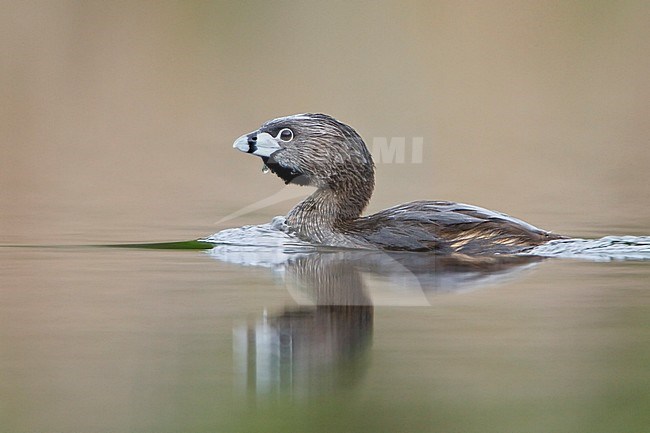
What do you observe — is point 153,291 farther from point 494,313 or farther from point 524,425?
point 524,425

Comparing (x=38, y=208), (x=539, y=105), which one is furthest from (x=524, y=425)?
(x=539, y=105)

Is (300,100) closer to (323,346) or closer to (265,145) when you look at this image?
(265,145)

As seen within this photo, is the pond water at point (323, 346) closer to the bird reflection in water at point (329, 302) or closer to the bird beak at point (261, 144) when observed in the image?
the bird reflection in water at point (329, 302)

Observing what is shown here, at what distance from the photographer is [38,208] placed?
33.0 ft

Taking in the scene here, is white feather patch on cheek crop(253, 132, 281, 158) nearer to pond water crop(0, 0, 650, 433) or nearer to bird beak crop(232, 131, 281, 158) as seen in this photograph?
bird beak crop(232, 131, 281, 158)

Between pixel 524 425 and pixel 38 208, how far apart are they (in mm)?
6632

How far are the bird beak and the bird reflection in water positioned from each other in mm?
660

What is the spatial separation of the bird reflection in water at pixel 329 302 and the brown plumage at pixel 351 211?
18 centimetres

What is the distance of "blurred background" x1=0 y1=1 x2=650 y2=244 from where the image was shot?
11961 mm

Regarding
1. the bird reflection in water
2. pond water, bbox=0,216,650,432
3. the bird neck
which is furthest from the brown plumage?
pond water, bbox=0,216,650,432

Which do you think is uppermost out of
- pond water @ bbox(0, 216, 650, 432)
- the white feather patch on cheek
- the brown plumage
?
the white feather patch on cheek

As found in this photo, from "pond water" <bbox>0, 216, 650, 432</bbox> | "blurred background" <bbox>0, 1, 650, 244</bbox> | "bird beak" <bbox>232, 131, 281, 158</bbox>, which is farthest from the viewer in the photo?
"blurred background" <bbox>0, 1, 650, 244</bbox>

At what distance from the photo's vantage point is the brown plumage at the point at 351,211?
7.95m

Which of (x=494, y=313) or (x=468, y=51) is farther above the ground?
(x=468, y=51)
